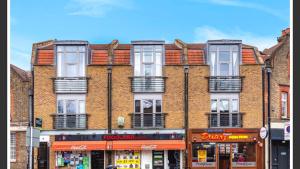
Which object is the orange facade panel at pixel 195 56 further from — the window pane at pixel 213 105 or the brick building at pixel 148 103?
the window pane at pixel 213 105

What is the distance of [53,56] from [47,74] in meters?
1.11

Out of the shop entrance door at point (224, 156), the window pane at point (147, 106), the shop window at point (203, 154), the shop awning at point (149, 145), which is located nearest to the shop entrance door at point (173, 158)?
the shop awning at point (149, 145)

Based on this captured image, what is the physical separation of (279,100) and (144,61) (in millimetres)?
A: 8015

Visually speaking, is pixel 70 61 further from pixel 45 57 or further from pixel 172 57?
pixel 172 57

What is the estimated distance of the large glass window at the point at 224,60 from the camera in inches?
1181

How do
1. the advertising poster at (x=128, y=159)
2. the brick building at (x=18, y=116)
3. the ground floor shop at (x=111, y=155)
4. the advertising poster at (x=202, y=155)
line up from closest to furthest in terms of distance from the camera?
the ground floor shop at (x=111, y=155), the advertising poster at (x=128, y=159), the advertising poster at (x=202, y=155), the brick building at (x=18, y=116)

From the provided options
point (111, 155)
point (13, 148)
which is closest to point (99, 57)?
point (111, 155)

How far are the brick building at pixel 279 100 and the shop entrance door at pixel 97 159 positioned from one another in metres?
9.56

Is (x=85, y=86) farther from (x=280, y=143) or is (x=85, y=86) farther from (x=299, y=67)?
(x=299, y=67)

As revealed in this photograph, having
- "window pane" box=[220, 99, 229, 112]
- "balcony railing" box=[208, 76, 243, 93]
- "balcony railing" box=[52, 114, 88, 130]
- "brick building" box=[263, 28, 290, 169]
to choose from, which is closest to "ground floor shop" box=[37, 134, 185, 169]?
"balcony railing" box=[52, 114, 88, 130]

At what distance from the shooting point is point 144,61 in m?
29.9

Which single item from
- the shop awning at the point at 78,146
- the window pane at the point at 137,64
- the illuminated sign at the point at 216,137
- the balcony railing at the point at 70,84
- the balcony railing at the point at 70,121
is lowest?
the shop awning at the point at 78,146

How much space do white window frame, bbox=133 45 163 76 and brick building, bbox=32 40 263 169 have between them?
0.06m

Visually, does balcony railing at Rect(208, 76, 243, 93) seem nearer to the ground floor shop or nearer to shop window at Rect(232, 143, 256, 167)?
shop window at Rect(232, 143, 256, 167)
